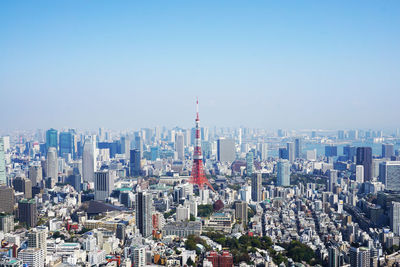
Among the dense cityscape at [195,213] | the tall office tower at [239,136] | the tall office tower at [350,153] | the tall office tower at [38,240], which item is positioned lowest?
the dense cityscape at [195,213]

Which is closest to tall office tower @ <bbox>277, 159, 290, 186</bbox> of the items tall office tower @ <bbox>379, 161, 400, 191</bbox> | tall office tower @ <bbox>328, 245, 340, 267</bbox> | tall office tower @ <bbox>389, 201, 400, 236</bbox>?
tall office tower @ <bbox>379, 161, 400, 191</bbox>

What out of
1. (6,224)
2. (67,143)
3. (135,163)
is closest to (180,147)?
(135,163)

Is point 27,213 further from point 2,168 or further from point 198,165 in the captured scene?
point 198,165

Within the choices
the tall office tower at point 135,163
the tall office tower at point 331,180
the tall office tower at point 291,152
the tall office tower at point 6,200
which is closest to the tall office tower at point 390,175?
the tall office tower at point 331,180

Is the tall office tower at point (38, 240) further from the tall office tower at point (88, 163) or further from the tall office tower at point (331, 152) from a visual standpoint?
the tall office tower at point (331, 152)

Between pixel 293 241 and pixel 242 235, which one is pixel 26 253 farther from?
pixel 293 241

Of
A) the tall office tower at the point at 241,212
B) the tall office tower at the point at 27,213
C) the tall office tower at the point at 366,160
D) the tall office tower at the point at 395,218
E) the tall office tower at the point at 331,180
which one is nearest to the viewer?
the tall office tower at the point at 395,218
